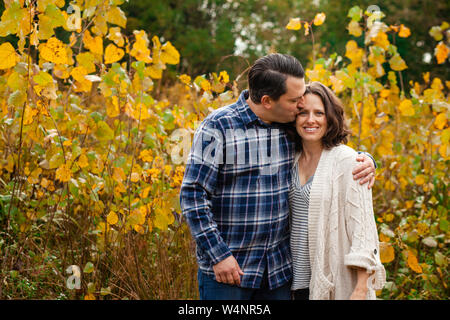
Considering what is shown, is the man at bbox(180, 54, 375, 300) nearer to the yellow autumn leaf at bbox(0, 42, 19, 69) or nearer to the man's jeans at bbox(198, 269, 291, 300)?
the man's jeans at bbox(198, 269, 291, 300)

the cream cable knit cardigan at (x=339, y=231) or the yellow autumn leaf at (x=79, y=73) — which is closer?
the cream cable knit cardigan at (x=339, y=231)

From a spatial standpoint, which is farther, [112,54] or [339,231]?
[112,54]

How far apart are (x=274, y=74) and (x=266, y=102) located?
11cm

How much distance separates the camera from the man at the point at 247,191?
1.76 m

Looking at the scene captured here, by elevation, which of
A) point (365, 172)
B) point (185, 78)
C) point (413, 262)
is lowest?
point (413, 262)

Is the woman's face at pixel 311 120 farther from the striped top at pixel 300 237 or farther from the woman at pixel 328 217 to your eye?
the striped top at pixel 300 237

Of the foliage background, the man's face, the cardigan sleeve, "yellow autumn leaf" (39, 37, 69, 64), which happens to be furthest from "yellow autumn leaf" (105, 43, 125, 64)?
the cardigan sleeve

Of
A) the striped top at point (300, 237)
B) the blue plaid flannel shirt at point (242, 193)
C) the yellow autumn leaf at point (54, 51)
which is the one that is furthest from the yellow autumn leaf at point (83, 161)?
the striped top at point (300, 237)

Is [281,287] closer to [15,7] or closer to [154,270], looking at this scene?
[154,270]

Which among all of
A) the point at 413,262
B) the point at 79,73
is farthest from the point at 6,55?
the point at 413,262

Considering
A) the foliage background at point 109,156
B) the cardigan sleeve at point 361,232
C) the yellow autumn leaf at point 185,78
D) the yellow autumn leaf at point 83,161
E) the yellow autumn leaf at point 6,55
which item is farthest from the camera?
the yellow autumn leaf at point 185,78

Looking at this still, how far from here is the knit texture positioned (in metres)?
1.74

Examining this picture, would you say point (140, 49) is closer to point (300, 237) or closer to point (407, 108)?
point (300, 237)

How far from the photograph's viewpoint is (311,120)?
189cm
